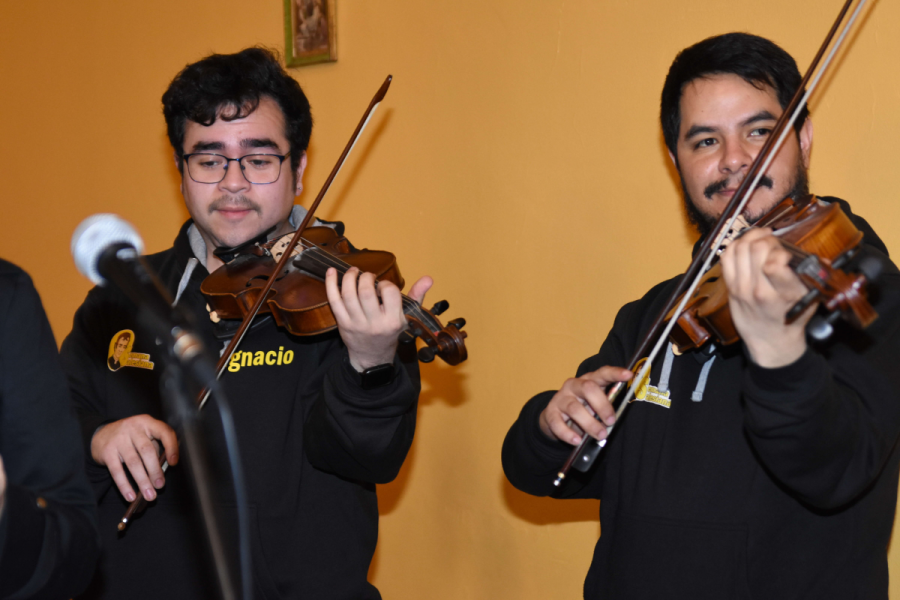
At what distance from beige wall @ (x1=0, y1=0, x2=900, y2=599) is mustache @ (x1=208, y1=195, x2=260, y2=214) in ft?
1.96

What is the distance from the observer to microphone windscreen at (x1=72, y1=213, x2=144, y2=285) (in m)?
0.73

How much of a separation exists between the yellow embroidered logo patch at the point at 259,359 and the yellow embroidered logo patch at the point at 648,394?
62 centimetres

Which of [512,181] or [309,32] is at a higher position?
[309,32]

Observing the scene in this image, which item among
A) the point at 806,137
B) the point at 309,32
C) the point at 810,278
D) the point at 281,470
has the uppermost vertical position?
the point at 309,32

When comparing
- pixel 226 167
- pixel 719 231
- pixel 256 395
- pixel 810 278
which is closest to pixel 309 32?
pixel 226 167

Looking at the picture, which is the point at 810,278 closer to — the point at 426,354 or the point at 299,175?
the point at 426,354

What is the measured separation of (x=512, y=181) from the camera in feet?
6.01

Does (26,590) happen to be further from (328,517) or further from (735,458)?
(735,458)

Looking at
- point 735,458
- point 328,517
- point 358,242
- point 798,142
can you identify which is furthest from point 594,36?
point 328,517

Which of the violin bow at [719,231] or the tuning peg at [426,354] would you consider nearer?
the violin bow at [719,231]

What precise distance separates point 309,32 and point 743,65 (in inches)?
50.7

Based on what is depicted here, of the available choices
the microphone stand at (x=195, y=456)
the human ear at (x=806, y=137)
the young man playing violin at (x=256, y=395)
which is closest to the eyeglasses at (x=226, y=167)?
the young man playing violin at (x=256, y=395)

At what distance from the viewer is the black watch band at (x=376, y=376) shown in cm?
124

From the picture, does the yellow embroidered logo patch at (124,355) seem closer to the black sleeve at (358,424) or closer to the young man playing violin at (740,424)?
→ the black sleeve at (358,424)
